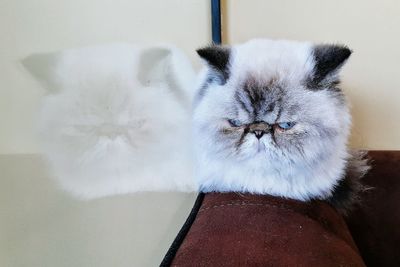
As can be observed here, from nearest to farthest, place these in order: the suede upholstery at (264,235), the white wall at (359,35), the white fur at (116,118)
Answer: the suede upholstery at (264,235), the white fur at (116,118), the white wall at (359,35)

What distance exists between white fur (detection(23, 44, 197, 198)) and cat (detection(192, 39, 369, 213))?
0.33 feet

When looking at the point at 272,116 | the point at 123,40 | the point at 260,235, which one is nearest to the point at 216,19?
the point at 123,40

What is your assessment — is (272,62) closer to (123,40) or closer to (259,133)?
(259,133)

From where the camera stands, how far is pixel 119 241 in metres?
0.81

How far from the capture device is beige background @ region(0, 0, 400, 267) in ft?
2.04

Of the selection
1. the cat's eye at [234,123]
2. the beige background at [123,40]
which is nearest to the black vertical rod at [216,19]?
the beige background at [123,40]

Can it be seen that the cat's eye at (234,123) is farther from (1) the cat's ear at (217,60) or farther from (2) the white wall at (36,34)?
(2) the white wall at (36,34)

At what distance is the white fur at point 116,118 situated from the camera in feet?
2.26

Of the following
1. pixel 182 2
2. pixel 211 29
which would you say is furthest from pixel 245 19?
pixel 182 2

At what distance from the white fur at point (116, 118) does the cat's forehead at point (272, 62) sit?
170 mm

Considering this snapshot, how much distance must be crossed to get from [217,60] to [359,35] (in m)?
0.52

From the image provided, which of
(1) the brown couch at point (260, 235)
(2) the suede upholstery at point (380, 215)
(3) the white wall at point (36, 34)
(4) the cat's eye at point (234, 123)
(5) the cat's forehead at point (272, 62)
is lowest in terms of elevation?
(2) the suede upholstery at point (380, 215)

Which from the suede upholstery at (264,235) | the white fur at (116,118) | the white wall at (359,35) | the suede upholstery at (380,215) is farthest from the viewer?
the white wall at (359,35)

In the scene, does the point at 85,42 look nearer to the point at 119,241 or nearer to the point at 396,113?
the point at 119,241
